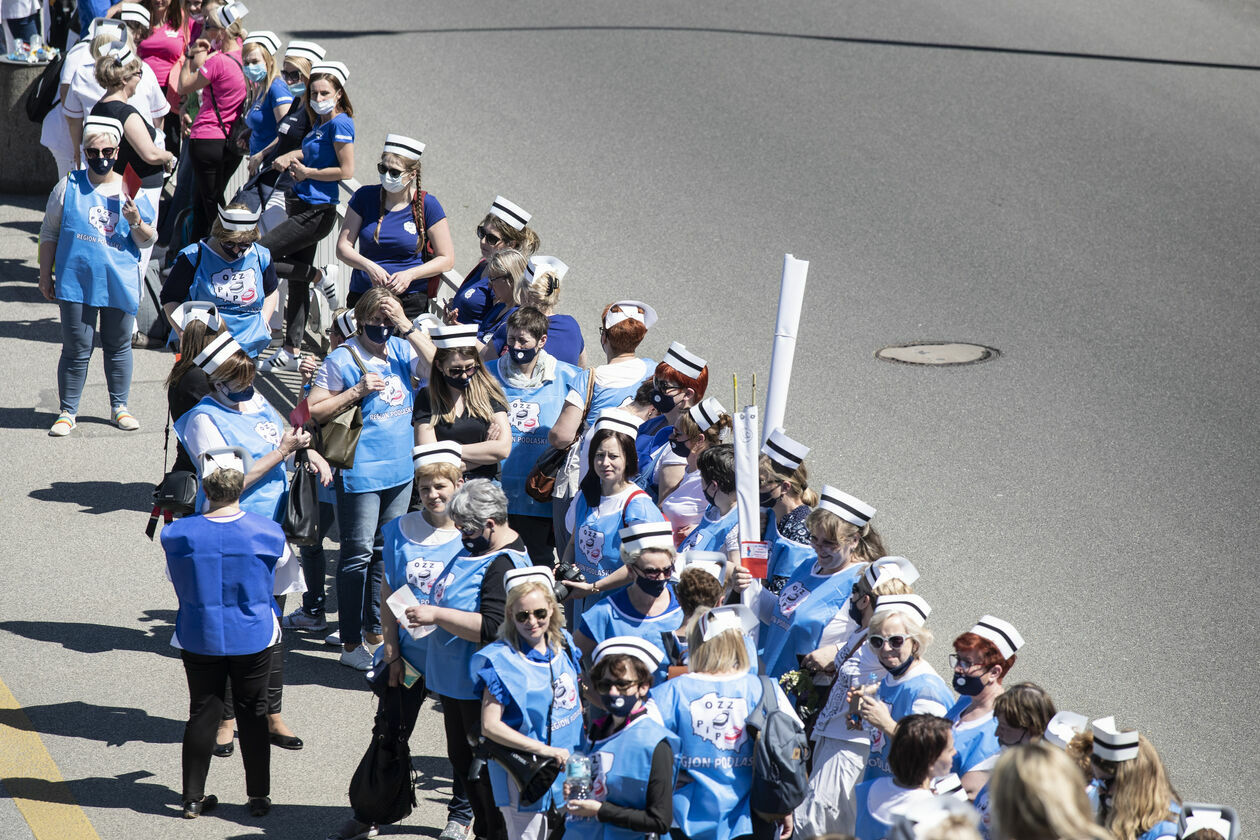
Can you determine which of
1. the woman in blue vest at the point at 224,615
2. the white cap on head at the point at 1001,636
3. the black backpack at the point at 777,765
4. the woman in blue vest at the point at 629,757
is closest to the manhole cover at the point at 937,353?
the white cap on head at the point at 1001,636

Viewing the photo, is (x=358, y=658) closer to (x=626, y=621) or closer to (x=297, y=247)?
(x=626, y=621)

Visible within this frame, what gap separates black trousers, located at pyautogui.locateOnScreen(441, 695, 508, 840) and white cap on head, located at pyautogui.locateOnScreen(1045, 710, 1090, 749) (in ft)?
7.49

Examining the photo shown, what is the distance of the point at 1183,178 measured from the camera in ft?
47.0

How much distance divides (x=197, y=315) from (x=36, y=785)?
2.68 metres

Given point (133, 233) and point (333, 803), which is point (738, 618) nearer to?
point (333, 803)

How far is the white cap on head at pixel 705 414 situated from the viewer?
290 inches

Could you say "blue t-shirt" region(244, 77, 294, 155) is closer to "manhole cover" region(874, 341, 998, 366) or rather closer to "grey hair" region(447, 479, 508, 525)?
"manhole cover" region(874, 341, 998, 366)

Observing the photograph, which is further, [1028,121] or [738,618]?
[1028,121]

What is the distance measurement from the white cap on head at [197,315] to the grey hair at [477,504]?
2422mm

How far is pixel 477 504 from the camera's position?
625 centimetres

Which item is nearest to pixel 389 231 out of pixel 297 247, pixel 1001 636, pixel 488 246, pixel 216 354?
pixel 488 246

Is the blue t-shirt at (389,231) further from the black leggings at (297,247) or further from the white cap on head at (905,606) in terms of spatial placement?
the white cap on head at (905,606)

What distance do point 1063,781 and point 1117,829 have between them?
1463mm

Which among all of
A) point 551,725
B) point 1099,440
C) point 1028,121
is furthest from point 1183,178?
point 551,725
